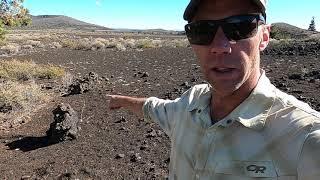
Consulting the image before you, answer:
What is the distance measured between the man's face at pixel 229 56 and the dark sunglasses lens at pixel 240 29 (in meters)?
0.02

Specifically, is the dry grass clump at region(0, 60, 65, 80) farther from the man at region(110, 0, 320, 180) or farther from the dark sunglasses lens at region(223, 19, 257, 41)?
the dark sunglasses lens at region(223, 19, 257, 41)

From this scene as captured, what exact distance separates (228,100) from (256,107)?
0.15 meters

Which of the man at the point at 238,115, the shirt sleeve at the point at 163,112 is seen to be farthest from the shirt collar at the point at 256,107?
the shirt sleeve at the point at 163,112

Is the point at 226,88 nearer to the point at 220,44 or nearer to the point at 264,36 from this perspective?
the point at 220,44

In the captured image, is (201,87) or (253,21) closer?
(253,21)

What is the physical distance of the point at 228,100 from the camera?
1.86 m

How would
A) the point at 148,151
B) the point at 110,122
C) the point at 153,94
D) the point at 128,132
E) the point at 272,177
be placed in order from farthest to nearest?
the point at 153,94
the point at 110,122
the point at 128,132
the point at 148,151
the point at 272,177

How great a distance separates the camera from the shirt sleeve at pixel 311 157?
58.4 inches

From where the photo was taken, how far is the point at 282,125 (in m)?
1.61

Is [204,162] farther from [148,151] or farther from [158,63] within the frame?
[158,63]

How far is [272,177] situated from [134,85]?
39.7ft

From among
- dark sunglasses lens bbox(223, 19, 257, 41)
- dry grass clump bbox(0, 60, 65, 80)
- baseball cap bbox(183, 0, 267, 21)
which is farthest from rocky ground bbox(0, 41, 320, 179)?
dark sunglasses lens bbox(223, 19, 257, 41)

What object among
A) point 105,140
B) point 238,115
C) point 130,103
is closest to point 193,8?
point 238,115

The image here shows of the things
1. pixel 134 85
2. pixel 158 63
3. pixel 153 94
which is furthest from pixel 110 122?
pixel 158 63
